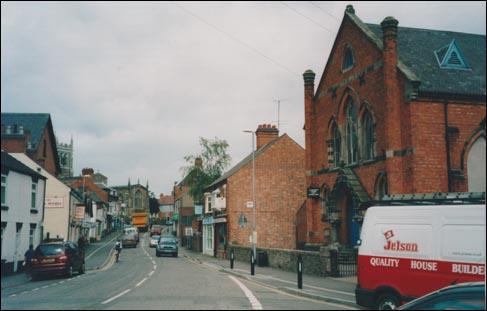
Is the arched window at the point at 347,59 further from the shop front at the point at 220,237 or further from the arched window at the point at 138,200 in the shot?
the arched window at the point at 138,200

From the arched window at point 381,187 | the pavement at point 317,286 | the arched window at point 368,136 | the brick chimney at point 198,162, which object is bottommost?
the pavement at point 317,286

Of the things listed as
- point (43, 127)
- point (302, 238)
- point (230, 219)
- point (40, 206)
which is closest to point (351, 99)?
point (302, 238)

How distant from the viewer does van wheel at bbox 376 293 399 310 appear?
11.4m

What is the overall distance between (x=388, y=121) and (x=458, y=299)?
59.7 ft

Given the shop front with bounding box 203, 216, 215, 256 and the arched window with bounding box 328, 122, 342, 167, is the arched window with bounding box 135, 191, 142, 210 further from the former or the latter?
the arched window with bounding box 328, 122, 342, 167

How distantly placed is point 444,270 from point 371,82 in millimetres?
16308

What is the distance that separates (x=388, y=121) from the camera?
2303 centimetres

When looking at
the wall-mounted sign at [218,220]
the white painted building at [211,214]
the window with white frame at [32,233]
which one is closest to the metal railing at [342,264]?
the window with white frame at [32,233]

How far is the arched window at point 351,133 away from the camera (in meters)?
27.7

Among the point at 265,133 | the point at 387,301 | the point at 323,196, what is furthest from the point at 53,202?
the point at 387,301

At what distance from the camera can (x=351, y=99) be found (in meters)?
28.3

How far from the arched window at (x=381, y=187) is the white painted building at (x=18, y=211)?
19347mm

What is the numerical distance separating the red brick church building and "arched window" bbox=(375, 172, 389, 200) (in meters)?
0.05

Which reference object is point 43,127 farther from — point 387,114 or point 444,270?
point 444,270
